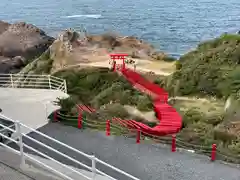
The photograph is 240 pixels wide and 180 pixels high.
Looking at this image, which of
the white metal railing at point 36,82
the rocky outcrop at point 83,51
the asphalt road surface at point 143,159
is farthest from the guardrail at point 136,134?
the rocky outcrop at point 83,51

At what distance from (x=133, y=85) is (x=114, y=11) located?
2327 inches

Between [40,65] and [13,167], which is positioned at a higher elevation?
[13,167]

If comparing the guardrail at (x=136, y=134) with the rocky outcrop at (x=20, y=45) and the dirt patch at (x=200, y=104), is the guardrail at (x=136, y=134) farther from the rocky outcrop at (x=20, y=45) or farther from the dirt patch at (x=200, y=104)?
the rocky outcrop at (x=20, y=45)

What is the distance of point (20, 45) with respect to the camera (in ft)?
120

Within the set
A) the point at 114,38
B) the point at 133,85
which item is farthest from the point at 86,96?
the point at 114,38

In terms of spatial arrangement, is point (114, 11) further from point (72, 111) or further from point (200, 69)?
point (72, 111)

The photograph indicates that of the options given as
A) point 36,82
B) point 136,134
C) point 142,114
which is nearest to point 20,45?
point 36,82

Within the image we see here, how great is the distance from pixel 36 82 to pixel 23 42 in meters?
17.3

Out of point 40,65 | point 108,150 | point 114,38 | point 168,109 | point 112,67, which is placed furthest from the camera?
point 114,38

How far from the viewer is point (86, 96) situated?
781 inches

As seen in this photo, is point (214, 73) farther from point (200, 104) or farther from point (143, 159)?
point (143, 159)

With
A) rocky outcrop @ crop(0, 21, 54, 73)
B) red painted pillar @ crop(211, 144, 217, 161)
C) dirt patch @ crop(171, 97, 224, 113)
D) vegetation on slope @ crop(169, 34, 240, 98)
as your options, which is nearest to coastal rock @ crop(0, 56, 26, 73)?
rocky outcrop @ crop(0, 21, 54, 73)

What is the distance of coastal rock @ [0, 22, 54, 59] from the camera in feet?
118

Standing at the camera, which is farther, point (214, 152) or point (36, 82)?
point (36, 82)
